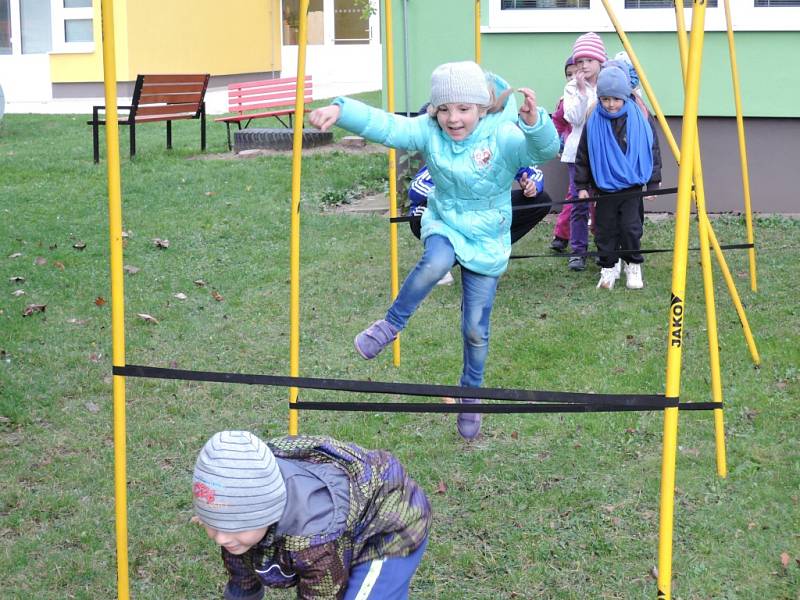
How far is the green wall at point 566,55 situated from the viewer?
9.55 m

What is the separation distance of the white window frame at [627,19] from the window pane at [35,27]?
50.0 feet

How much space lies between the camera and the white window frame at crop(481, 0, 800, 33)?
9.48 m

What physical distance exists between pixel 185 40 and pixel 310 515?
21.6m

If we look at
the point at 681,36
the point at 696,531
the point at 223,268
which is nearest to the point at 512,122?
the point at 681,36

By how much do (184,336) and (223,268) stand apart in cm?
173

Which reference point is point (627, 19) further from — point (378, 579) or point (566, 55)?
point (378, 579)

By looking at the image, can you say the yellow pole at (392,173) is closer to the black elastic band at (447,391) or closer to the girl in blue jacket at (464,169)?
the girl in blue jacket at (464,169)

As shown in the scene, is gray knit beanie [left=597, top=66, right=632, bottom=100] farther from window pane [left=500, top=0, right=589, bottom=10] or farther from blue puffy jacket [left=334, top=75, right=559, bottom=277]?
blue puffy jacket [left=334, top=75, right=559, bottom=277]

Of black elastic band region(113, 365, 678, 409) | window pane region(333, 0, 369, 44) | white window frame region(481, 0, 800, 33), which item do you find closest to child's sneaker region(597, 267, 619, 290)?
white window frame region(481, 0, 800, 33)

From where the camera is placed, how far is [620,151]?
24.8ft

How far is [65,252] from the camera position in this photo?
8664mm

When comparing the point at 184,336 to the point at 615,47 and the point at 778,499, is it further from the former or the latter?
the point at 615,47

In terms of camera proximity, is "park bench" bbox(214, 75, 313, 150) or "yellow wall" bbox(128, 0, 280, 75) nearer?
"park bench" bbox(214, 75, 313, 150)

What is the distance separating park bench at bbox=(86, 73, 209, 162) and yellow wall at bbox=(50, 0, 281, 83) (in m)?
6.63
